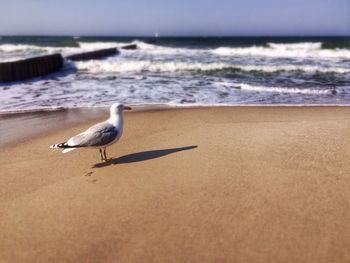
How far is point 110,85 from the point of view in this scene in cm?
1077

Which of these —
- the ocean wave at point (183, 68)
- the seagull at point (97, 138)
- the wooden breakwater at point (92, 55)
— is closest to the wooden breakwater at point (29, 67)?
the ocean wave at point (183, 68)

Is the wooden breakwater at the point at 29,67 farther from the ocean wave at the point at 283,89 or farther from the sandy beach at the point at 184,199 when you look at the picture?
the sandy beach at the point at 184,199

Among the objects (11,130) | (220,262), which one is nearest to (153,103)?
(11,130)

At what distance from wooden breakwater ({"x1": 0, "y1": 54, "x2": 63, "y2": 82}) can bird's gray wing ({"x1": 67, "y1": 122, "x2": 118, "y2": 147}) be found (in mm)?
9520

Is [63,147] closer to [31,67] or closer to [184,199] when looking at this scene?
[184,199]

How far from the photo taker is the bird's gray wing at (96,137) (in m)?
3.91

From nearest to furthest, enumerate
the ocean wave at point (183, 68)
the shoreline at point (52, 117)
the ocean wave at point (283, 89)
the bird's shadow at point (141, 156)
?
the bird's shadow at point (141, 156), the shoreline at point (52, 117), the ocean wave at point (283, 89), the ocean wave at point (183, 68)

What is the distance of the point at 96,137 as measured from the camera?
3.93 meters

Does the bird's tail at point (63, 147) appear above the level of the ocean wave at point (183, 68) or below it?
below

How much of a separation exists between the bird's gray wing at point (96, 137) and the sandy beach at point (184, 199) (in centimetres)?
25

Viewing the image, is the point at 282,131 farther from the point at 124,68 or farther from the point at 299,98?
the point at 124,68

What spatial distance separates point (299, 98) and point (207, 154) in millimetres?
5166

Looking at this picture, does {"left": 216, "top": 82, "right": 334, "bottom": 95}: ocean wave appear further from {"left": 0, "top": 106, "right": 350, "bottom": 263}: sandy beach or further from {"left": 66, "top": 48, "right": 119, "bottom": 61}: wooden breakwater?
{"left": 66, "top": 48, "right": 119, "bottom": 61}: wooden breakwater

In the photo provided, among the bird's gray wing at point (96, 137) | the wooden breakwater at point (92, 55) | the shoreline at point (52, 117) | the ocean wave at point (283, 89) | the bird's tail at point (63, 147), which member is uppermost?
the wooden breakwater at point (92, 55)
